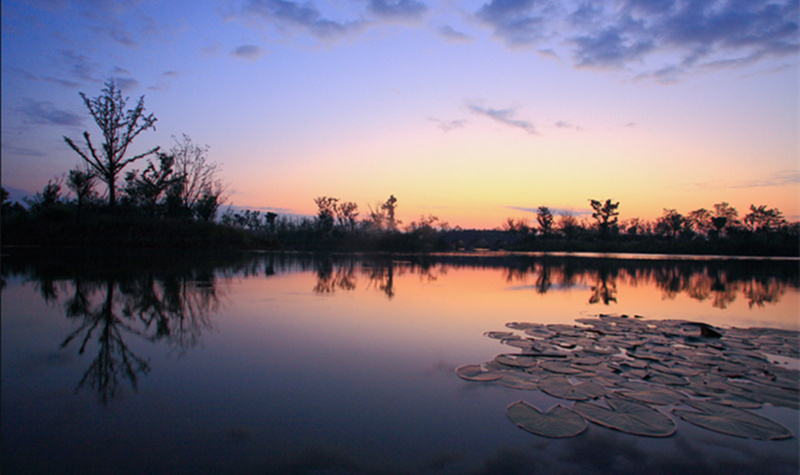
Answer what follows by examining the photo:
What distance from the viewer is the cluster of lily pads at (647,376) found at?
2.81 m

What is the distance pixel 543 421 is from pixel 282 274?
10.3 meters

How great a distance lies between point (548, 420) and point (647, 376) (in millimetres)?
1454

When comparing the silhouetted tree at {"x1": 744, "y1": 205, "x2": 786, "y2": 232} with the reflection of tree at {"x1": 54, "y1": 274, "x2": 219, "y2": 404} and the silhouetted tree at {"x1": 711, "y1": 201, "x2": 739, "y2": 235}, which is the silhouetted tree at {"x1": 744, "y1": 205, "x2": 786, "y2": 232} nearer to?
the silhouetted tree at {"x1": 711, "y1": 201, "x2": 739, "y2": 235}

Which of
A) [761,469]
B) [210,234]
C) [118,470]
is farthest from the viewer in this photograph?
[210,234]

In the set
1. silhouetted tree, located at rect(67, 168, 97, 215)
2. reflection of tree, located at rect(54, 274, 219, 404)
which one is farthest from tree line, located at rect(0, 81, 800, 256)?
reflection of tree, located at rect(54, 274, 219, 404)

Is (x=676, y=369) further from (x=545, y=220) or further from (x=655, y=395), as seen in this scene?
(x=545, y=220)

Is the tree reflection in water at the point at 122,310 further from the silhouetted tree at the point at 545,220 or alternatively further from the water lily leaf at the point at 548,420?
the silhouetted tree at the point at 545,220

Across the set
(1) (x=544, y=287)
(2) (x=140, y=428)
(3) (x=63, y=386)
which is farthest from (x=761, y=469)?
(1) (x=544, y=287)

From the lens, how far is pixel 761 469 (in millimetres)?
2316

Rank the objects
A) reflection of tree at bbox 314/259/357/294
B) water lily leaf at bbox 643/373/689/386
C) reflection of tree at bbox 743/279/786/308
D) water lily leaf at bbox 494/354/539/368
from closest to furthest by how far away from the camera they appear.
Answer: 1. water lily leaf at bbox 643/373/689/386
2. water lily leaf at bbox 494/354/539/368
3. reflection of tree at bbox 743/279/786/308
4. reflection of tree at bbox 314/259/357/294

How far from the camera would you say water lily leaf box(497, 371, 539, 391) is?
3.38 m

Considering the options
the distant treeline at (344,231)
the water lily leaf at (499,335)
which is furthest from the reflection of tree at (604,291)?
the distant treeline at (344,231)

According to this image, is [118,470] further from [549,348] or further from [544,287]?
[544,287]

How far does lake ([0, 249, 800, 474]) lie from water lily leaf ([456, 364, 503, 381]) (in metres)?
0.07
